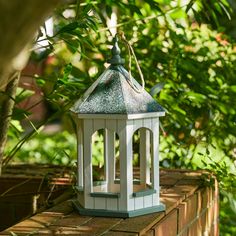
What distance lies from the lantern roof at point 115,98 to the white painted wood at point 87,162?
0.23 ft

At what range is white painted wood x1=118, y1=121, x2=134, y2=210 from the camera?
7.82 ft

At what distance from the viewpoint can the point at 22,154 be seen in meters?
5.91

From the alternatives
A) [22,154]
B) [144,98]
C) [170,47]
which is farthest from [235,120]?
[22,154]

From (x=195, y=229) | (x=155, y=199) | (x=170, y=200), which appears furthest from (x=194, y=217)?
(x=155, y=199)

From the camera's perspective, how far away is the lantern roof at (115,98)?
236cm

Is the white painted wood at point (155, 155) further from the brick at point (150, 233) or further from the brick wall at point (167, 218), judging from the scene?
the brick at point (150, 233)

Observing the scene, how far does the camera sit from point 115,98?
2.38 metres

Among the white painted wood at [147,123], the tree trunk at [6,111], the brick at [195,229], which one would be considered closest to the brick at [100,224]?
the white painted wood at [147,123]

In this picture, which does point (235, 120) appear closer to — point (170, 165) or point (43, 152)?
point (170, 165)

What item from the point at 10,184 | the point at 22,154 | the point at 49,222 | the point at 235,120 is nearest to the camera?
the point at 49,222

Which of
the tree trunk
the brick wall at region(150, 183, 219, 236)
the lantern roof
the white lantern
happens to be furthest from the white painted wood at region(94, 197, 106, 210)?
the tree trunk

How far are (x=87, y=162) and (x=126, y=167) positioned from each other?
16 centimetres

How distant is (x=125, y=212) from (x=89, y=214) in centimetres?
14

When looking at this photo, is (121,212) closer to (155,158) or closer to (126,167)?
(126,167)
